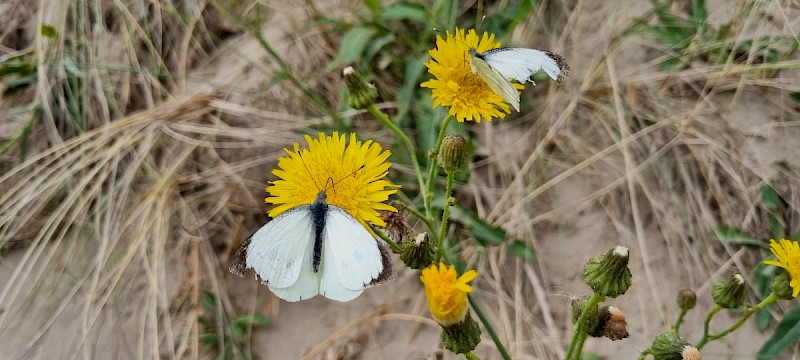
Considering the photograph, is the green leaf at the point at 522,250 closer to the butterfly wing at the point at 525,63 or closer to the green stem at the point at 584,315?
the green stem at the point at 584,315

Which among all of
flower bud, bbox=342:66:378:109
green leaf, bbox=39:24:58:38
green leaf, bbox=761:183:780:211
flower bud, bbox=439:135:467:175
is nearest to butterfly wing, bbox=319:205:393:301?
flower bud, bbox=439:135:467:175

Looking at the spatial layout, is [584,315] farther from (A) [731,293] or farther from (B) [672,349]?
(A) [731,293]

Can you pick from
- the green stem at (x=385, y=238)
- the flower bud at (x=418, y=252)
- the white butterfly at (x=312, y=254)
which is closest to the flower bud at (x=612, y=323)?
the flower bud at (x=418, y=252)

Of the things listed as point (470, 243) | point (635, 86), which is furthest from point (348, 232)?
point (635, 86)

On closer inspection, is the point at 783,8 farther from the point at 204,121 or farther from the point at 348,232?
the point at 204,121

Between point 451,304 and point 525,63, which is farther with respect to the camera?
point 525,63

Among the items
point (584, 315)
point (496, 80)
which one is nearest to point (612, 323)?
point (584, 315)
